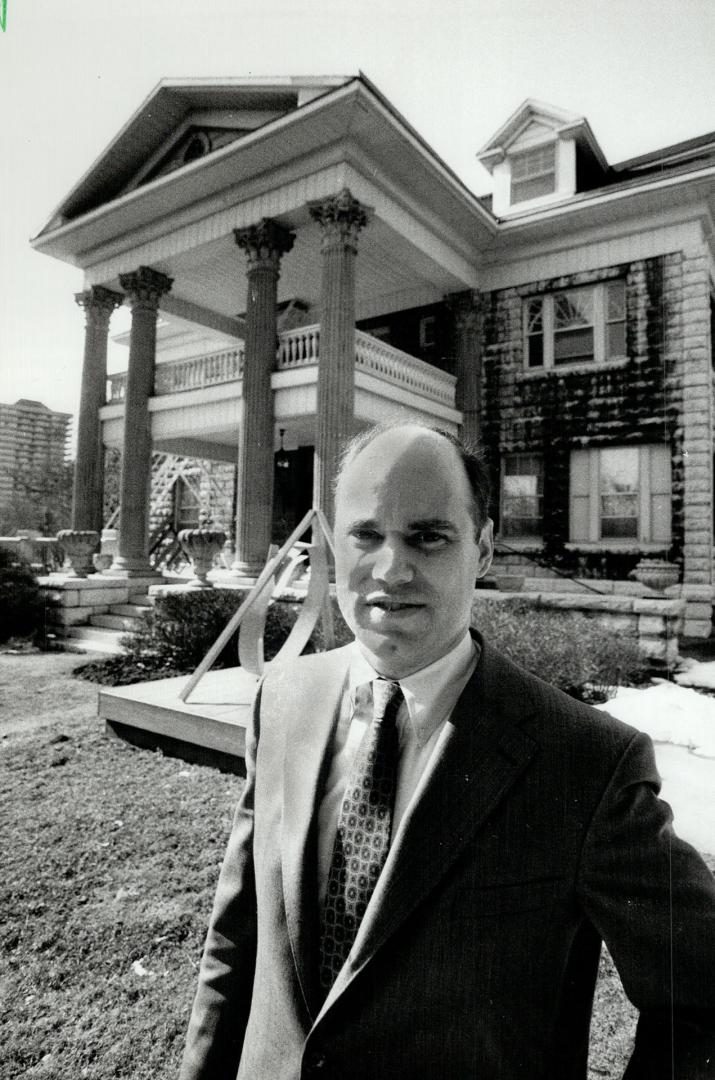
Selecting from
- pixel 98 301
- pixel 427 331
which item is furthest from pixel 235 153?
pixel 427 331

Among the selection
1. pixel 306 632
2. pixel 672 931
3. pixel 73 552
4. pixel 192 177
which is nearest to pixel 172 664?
pixel 306 632

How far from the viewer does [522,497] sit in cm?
1507

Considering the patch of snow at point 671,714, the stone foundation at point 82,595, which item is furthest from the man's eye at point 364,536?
the stone foundation at point 82,595

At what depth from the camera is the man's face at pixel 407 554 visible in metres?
1.12

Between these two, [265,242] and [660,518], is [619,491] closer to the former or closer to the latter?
[660,518]

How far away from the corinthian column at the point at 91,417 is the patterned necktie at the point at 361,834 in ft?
50.9

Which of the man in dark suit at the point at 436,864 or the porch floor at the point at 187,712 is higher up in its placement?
the man in dark suit at the point at 436,864

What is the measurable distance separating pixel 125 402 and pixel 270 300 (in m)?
4.40

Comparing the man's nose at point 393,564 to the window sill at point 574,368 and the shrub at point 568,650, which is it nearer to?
the shrub at point 568,650

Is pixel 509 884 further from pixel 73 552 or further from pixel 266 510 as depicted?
pixel 73 552

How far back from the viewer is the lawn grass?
7.48ft

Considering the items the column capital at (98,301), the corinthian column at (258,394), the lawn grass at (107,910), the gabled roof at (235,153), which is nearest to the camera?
the lawn grass at (107,910)

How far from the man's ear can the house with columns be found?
9.83 m

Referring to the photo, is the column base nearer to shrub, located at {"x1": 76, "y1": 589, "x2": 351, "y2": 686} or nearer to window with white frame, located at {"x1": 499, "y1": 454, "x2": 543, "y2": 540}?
shrub, located at {"x1": 76, "y1": 589, "x2": 351, "y2": 686}
